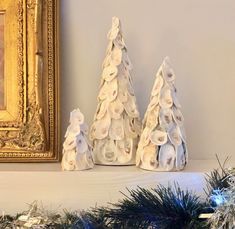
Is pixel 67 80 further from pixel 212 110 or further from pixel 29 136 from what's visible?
pixel 212 110

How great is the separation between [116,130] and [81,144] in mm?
92

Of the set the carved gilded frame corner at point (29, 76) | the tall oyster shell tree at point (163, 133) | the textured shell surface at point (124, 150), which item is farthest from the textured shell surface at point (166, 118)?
the carved gilded frame corner at point (29, 76)

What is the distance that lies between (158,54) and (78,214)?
1.50 feet

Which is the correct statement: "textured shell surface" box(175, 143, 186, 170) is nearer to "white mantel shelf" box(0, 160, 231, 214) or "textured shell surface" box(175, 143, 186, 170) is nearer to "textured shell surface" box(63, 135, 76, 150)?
"white mantel shelf" box(0, 160, 231, 214)

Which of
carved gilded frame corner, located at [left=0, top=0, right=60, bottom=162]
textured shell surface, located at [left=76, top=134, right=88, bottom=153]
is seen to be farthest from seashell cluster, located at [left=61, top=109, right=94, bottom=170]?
carved gilded frame corner, located at [left=0, top=0, right=60, bottom=162]

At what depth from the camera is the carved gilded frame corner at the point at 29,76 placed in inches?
36.2

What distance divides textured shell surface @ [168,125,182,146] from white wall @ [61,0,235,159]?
18 cm

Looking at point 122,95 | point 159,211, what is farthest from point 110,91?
point 159,211

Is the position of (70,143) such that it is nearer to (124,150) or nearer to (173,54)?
(124,150)

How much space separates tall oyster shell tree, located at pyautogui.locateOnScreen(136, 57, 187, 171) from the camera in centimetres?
80

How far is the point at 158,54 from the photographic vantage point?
0.99 m

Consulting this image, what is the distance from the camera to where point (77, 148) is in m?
0.82

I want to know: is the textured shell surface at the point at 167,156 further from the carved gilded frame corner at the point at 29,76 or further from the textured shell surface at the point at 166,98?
the carved gilded frame corner at the point at 29,76

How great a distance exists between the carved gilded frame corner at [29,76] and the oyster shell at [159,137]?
250mm
